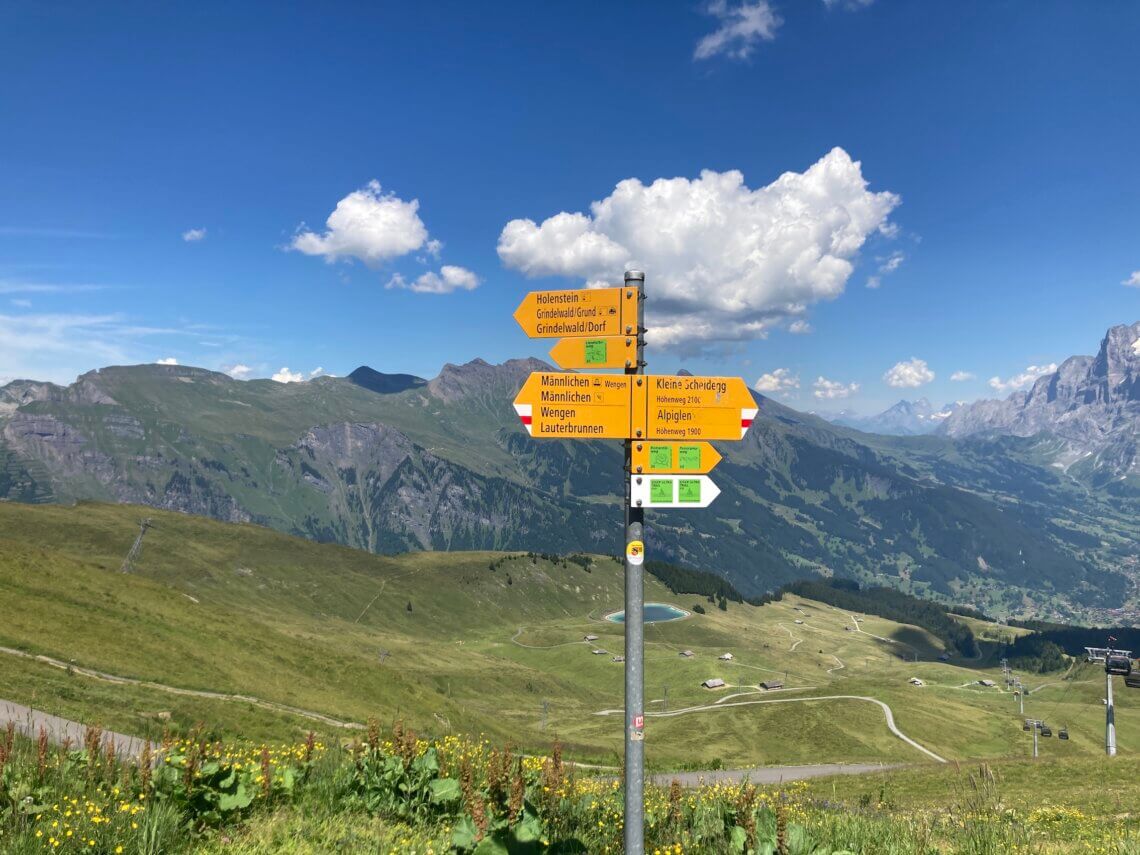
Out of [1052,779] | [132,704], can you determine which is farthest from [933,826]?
[132,704]

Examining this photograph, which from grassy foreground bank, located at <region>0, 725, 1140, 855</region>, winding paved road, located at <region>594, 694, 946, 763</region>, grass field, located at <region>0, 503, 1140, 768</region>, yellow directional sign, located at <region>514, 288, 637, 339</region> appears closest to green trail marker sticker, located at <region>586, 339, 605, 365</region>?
yellow directional sign, located at <region>514, 288, 637, 339</region>

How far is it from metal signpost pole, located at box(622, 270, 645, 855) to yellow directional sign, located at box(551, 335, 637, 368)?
0.10 m

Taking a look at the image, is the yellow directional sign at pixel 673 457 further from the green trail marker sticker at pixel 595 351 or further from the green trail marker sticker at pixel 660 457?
the green trail marker sticker at pixel 595 351

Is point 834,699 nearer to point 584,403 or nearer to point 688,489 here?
point 688,489

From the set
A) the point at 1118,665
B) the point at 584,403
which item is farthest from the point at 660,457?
the point at 1118,665

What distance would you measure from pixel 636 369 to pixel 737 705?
139 metres

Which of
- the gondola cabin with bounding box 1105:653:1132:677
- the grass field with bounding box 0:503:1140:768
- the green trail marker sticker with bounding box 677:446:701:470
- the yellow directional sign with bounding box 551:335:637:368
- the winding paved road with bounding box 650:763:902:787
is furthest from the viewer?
the gondola cabin with bounding box 1105:653:1132:677

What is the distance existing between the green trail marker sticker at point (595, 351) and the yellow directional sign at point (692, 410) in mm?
667

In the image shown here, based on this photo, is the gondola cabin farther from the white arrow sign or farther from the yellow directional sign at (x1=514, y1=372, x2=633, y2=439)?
the yellow directional sign at (x1=514, y1=372, x2=633, y2=439)

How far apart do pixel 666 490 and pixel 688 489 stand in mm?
335

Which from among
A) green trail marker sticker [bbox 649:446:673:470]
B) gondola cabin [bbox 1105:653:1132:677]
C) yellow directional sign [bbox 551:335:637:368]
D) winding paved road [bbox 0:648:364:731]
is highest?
yellow directional sign [bbox 551:335:637:368]

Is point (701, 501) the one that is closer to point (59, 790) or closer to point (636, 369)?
point (636, 369)

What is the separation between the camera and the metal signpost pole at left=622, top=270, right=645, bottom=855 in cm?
691

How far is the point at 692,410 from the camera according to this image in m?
7.96
